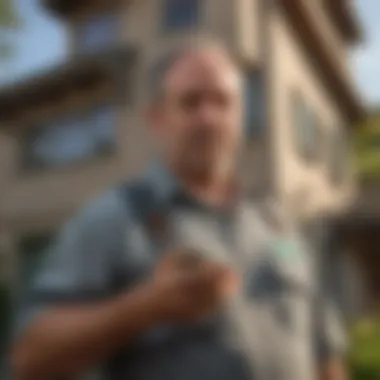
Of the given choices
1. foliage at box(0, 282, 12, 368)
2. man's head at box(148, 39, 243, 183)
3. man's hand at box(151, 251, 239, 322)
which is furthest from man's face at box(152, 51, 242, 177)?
foliage at box(0, 282, 12, 368)

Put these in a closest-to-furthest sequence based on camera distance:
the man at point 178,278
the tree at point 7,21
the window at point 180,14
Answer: the man at point 178,278, the window at point 180,14, the tree at point 7,21

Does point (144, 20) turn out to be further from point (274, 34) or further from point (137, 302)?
point (137, 302)

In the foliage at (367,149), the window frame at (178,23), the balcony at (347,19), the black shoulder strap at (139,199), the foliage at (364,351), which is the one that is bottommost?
the foliage at (364,351)

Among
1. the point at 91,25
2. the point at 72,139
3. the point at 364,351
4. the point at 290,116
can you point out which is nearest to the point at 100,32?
the point at 91,25

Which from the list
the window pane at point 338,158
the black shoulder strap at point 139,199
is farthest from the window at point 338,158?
the black shoulder strap at point 139,199

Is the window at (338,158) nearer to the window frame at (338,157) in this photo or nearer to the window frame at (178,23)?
the window frame at (338,157)

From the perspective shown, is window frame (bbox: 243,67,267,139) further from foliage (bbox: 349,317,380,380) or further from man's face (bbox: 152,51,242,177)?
foliage (bbox: 349,317,380,380)

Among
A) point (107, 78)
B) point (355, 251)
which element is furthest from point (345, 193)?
point (107, 78)
